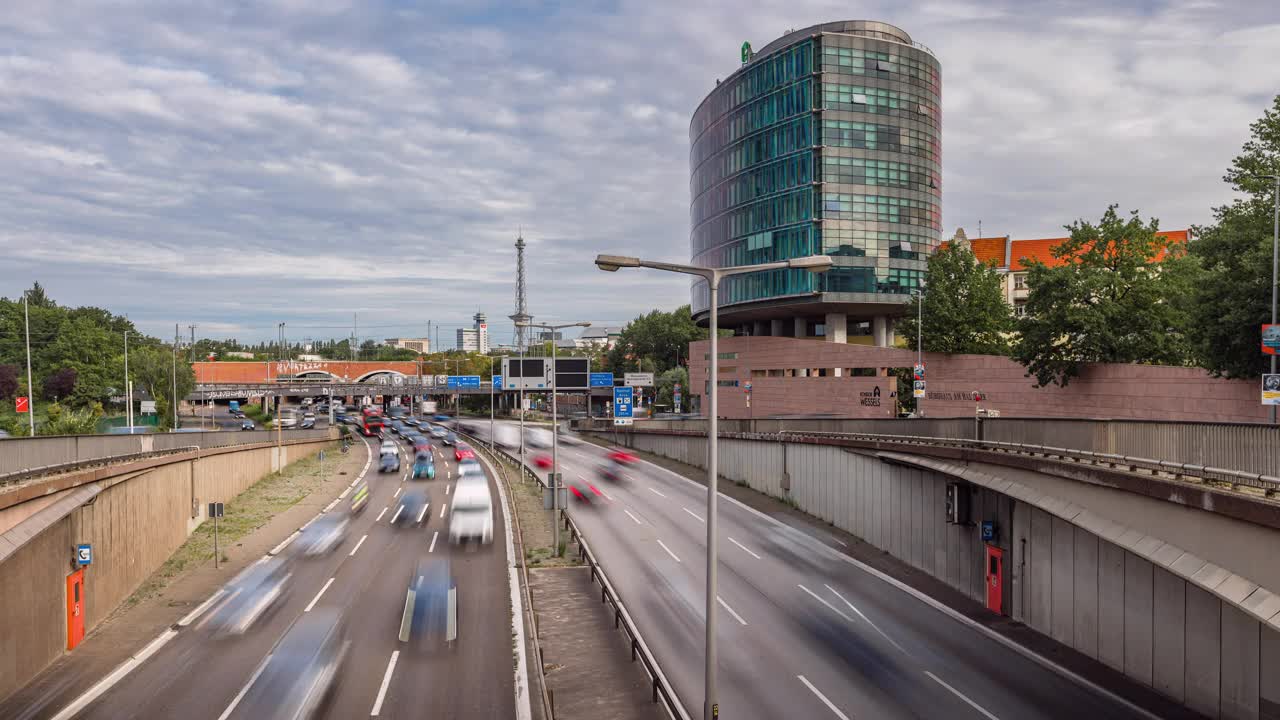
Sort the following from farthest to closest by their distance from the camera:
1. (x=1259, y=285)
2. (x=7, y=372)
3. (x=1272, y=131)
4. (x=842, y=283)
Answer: (x=7, y=372)
(x=842, y=283)
(x=1272, y=131)
(x=1259, y=285)

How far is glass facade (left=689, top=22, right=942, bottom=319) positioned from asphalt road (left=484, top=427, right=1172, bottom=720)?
45200mm

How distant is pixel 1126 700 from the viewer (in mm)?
16484

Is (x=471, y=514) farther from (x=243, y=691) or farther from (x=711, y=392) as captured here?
(x=711, y=392)

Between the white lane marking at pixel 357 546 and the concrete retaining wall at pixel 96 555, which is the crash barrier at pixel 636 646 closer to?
the white lane marking at pixel 357 546

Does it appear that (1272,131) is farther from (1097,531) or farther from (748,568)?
(748,568)

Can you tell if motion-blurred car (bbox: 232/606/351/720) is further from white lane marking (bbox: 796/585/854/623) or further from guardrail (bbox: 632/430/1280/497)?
guardrail (bbox: 632/430/1280/497)

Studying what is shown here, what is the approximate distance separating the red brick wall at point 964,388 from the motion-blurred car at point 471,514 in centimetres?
3491

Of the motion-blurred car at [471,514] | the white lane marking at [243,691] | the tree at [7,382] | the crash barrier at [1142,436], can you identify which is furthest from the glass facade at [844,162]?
the tree at [7,382]

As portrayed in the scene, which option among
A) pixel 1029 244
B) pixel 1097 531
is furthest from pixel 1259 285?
pixel 1029 244

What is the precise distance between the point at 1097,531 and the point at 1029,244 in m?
130

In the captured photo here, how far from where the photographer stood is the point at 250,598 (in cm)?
2444

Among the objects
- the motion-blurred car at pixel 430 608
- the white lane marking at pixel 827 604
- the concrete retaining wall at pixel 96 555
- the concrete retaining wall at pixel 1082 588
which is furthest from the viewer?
the white lane marking at pixel 827 604

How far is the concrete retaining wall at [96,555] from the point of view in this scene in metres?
A: 16.5

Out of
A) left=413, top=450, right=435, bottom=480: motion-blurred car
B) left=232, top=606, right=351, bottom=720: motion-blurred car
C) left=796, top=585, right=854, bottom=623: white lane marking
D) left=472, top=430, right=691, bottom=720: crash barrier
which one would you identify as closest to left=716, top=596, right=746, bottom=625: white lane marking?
left=796, top=585, right=854, bottom=623: white lane marking
